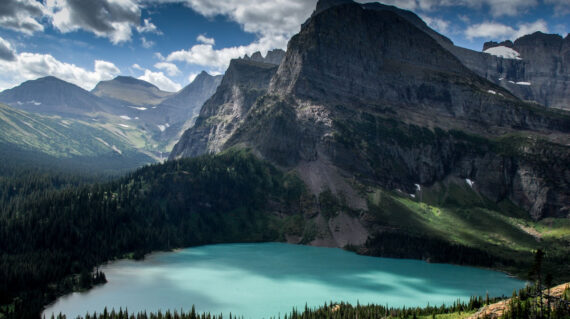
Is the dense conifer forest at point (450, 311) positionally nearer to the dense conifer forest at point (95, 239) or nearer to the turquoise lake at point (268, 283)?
→ the dense conifer forest at point (95, 239)

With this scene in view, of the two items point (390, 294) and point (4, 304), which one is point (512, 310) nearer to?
point (390, 294)

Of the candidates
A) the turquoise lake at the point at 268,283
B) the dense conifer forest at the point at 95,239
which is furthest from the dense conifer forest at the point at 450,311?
the turquoise lake at the point at 268,283

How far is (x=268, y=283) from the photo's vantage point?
121000 millimetres

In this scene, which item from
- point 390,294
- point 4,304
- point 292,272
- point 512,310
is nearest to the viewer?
point 512,310

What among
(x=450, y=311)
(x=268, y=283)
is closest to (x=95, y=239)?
(x=268, y=283)

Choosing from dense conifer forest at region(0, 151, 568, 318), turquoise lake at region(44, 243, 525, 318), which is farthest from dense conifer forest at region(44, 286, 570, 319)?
turquoise lake at region(44, 243, 525, 318)

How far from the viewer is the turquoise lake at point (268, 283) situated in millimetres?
97750

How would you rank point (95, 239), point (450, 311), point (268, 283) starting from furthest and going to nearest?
point (95, 239) → point (268, 283) → point (450, 311)

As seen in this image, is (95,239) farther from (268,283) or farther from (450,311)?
(450,311)

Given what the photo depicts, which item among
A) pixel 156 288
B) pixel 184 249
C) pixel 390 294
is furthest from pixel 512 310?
pixel 184 249

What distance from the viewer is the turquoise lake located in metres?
97.8

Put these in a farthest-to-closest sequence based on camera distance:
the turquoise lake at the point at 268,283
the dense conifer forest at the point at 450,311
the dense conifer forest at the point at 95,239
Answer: the dense conifer forest at the point at 95,239 → the turquoise lake at the point at 268,283 → the dense conifer forest at the point at 450,311

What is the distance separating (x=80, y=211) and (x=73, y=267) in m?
35.5

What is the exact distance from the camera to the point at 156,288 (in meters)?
110
